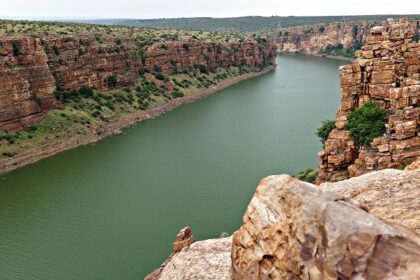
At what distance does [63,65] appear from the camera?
48000mm

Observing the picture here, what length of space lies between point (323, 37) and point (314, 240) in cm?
12886

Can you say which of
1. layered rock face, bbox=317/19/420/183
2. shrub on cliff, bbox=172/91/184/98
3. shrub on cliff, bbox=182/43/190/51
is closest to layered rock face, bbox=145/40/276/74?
shrub on cliff, bbox=182/43/190/51

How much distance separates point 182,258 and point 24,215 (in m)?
18.3

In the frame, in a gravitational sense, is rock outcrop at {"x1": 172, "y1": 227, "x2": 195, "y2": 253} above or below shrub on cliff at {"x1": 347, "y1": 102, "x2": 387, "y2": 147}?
below

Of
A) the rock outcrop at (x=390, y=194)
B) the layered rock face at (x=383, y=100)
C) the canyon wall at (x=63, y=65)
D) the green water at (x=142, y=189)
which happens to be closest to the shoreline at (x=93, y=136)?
the green water at (x=142, y=189)

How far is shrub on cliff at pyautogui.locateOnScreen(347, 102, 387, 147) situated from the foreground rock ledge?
610 inches

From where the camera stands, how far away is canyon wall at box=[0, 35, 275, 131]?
1592 inches

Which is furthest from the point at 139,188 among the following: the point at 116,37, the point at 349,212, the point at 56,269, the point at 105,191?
the point at 116,37

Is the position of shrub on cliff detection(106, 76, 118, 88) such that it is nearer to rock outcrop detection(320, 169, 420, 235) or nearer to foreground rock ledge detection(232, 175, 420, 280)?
Result: rock outcrop detection(320, 169, 420, 235)

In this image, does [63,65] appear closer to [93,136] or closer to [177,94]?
[93,136]

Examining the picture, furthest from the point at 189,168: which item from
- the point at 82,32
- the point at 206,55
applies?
the point at 206,55

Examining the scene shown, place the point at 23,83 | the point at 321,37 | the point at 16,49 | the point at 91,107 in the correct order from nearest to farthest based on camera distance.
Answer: the point at 23,83, the point at 16,49, the point at 91,107, the point at 321,37

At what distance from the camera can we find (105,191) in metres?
31.3

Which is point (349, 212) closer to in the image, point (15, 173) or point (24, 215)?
point (24, 215)
